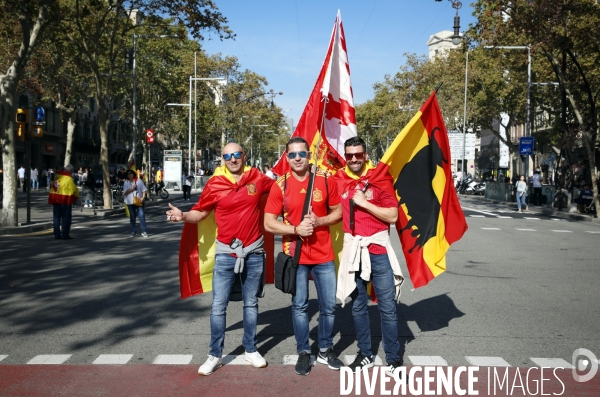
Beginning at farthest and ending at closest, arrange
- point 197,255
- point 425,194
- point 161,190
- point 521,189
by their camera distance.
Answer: point 161,190 → point 521,189 → point 425,194 → point 197,255

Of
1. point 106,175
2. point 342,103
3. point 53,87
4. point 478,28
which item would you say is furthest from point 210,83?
point 342,103

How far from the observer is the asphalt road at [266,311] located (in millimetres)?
6301

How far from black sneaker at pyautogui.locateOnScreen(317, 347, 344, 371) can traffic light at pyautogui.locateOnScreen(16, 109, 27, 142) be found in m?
14.7

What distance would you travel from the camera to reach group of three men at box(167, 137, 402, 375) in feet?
18.0

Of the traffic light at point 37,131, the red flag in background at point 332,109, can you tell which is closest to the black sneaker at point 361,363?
the red flag in background at point 332,109

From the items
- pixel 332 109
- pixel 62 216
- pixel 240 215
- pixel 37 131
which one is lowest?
pixel 62 216

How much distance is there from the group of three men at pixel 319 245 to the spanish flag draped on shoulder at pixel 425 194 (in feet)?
2.14

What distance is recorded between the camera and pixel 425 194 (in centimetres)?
645

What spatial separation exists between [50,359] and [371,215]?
2.90 metres

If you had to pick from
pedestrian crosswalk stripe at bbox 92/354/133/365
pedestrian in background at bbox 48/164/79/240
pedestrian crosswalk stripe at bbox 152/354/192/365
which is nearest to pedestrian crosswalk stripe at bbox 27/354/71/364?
pedestrian crosswalk stripe at bbox 92/354/133/365

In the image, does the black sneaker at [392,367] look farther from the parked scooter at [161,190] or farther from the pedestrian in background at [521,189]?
the parked scooter at [161,190]

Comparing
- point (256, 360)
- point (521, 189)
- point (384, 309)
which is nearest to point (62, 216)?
point (256, 360)

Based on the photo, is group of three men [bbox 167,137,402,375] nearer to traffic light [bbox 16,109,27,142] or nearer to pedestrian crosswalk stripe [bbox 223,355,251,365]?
pedestrian crosswalk stripe [bbox 223,355,251,365]

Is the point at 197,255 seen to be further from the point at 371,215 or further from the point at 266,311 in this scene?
the point at 266,311
